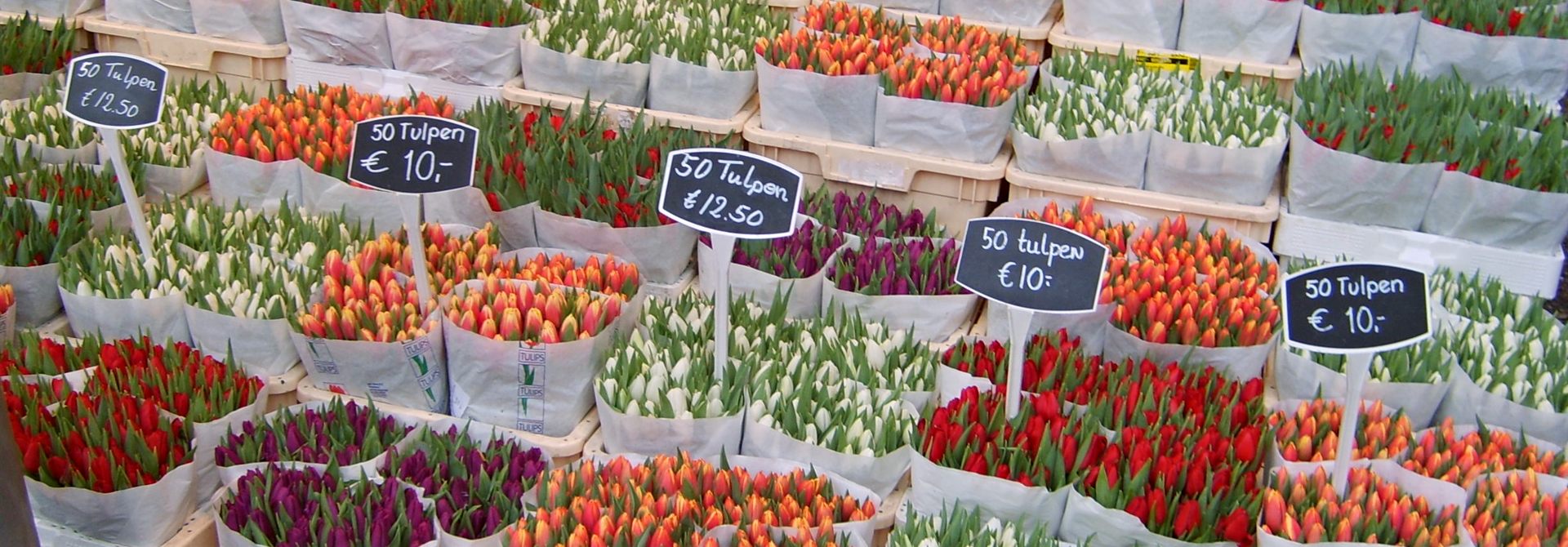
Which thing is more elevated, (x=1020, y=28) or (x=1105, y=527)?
(x=1020, y=28)

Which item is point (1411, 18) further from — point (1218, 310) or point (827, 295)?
point (827, 295)

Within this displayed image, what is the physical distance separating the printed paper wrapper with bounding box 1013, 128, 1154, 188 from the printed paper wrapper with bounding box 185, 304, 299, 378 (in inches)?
59.4

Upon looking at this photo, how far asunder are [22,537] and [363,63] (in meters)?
1.94

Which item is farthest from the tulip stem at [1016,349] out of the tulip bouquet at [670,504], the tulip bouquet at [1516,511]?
the tulip bouquet at [1516,511]

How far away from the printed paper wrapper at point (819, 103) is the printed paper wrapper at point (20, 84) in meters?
1.80

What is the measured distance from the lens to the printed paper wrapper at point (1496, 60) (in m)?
2.88

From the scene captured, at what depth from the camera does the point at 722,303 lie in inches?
77.7

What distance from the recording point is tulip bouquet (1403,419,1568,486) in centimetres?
185

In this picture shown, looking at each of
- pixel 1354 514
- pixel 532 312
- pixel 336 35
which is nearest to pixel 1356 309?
pixel 1354 514

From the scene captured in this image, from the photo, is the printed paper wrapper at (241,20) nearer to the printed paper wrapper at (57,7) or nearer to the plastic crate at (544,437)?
the printed paper wrapper at (57,7)

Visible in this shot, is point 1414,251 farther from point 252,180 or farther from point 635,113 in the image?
point 252,180

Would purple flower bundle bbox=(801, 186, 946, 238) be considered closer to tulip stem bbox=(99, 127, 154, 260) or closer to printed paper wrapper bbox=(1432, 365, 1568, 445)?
printed paper wrapper bbox=(1432, 365, 1568, 445)

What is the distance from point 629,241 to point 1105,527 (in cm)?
110

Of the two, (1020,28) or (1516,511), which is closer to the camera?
(1516,511)
